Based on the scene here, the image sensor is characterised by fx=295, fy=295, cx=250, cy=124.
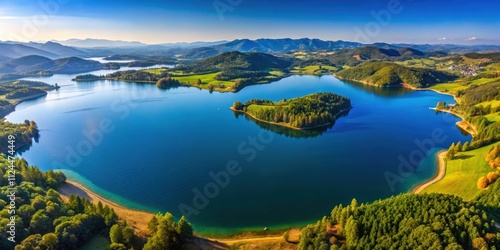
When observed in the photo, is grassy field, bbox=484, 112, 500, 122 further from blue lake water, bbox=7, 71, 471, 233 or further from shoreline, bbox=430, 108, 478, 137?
blue lake water, bbox=7, 71, 471, 233

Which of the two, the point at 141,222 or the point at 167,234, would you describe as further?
the point at 141,222

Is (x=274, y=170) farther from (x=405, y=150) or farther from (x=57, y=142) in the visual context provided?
(x=57, y=142)

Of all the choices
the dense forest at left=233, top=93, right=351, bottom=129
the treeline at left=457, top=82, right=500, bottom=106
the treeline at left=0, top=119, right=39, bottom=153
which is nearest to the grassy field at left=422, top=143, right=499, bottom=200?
the dense forest at left=233, top=93, right=351, bottom=129

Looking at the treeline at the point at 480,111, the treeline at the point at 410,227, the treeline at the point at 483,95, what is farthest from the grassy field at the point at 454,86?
the treeline at the point at 410,227

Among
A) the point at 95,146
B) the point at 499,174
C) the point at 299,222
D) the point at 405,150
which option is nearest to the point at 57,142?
the point at 95,146

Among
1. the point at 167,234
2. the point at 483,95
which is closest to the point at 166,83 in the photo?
the point at 167,234

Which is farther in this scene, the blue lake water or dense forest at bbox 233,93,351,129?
dense forest at bbox 233,93,351,129

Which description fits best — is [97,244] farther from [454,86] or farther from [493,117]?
[454,86]
